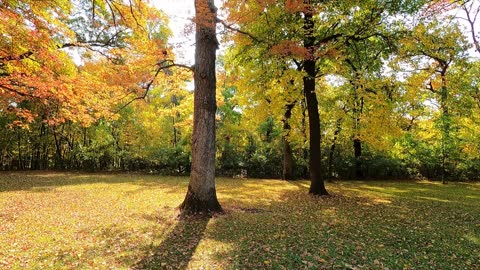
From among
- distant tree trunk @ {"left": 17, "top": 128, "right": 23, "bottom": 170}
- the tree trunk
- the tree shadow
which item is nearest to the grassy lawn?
the tree shadow

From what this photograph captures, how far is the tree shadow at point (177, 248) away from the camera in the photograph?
435 cm

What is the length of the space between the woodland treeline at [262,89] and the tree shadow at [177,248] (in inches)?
158

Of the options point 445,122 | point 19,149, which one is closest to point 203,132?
point 445,122

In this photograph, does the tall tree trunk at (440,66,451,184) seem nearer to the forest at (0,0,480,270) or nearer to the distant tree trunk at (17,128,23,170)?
the forest at (0,0,480,270)

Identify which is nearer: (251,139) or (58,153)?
(251,139)

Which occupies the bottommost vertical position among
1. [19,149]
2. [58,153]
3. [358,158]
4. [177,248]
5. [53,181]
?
[177,248]

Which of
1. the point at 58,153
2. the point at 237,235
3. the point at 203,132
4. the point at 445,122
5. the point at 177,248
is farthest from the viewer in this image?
the point at 58,153

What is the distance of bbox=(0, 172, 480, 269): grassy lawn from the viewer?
4.52 m

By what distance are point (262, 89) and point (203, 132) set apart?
612cm

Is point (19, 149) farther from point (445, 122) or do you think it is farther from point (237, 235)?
point (445, 122)

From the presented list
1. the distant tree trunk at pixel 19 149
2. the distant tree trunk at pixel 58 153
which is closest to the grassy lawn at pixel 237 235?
the distant tree trunk at pixel 58 153

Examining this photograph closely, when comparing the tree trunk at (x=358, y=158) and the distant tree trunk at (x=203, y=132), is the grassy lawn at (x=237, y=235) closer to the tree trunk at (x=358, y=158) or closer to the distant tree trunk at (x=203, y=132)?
the distant tree trunk at (x=203, y=132)

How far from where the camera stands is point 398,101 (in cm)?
1576

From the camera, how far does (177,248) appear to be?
5.07 metres
